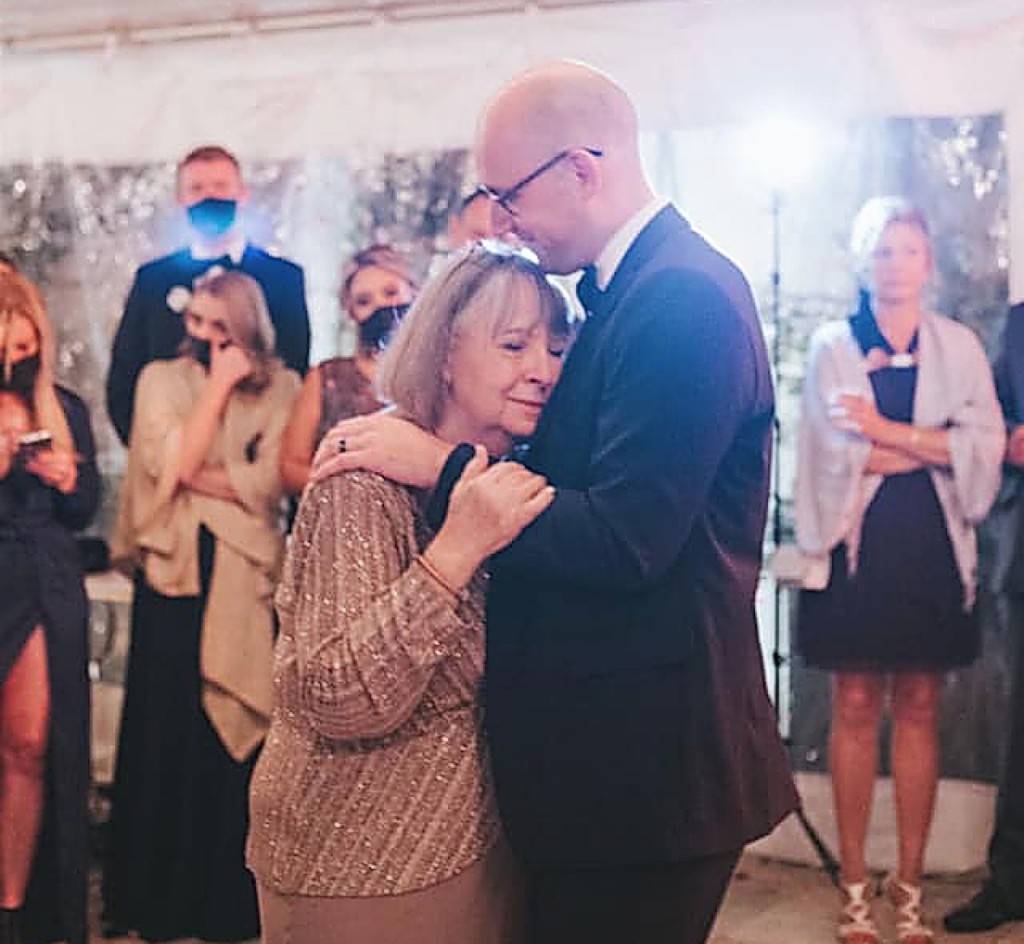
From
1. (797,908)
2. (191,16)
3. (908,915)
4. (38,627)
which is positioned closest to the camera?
(38,627)

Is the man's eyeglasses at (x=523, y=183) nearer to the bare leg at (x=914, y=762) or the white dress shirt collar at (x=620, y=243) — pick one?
the white dress shirt collar at (x=620, y=243)

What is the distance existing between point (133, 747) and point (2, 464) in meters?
0.72

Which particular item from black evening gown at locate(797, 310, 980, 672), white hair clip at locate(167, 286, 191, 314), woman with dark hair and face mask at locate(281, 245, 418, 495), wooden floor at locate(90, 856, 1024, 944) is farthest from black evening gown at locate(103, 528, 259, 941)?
black evening gown at locate(797, 310, 980, 672)

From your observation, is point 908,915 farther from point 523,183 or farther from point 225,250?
point 523,183

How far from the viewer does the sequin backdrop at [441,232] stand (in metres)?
3.31

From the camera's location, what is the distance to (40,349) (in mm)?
3055

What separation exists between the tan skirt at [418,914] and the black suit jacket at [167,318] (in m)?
1.96

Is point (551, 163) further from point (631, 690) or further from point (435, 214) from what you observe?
point (435, 214)

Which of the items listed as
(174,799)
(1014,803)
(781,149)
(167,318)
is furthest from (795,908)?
(167,318)

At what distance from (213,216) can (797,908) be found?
1.99 meters

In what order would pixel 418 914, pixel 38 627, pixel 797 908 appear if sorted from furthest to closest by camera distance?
pixel 797 908
pixel 38 627
pixel 418 914

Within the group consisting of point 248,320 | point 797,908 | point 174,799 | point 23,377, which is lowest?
point 797,908

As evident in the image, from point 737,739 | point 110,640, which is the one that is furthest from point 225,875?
point 737,739

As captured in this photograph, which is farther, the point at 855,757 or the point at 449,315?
the point at 855,757
